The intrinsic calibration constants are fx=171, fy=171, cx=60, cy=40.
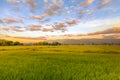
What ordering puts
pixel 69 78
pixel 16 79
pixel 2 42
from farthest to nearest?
pixel 2 42 < pixel 69 78 < pixel 16 79

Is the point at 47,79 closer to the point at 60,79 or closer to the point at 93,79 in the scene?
the point at 60,79

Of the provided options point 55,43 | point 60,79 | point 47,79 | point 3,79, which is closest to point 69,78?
point 60,79

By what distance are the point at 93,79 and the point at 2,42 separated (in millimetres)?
88289

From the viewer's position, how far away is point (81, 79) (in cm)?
777

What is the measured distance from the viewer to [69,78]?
26.6ft

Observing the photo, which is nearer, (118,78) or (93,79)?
(93,79)

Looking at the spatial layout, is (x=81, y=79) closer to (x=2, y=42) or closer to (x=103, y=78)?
A: (x=103, y=78)

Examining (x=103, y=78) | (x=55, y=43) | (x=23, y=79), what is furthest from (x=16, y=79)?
(x=55, y=43)

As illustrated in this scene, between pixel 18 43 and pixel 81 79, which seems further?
pixel 18 43

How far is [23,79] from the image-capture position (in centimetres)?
778

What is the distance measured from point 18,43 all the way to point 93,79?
88.4 metres

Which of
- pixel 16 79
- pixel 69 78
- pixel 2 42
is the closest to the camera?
pixel 16 79

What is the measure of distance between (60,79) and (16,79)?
196cm

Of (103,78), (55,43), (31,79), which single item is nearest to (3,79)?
(31,79)
